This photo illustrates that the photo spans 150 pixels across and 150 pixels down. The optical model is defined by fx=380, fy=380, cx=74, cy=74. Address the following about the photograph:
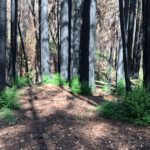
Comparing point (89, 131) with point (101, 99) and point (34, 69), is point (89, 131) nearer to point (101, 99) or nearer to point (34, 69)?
point (101, 99)

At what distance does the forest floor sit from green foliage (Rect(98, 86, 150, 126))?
0.20 m

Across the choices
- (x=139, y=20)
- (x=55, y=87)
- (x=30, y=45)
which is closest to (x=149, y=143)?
(x=55, y=87)

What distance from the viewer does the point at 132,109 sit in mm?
7902

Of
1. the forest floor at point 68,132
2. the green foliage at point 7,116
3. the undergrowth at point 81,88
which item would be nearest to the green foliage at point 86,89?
the undergrowth at point 81,88

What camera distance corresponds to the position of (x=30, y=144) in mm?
6836

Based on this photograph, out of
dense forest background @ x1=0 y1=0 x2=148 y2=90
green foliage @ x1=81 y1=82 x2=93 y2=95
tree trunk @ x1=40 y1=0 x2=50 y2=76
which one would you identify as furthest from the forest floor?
tree trunk @ x1=40 y1=0 x2=50 y2=76

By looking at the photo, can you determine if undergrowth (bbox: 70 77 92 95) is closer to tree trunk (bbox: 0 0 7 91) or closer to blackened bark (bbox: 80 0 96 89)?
blackened bark (bbox: 80 0 96 89)

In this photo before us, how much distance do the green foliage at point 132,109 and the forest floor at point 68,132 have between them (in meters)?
0.20

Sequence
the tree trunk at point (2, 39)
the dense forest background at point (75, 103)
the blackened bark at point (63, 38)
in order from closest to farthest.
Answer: the dense forest background at point (75, 103) → the tree trunk at point (2, 39) → the blackened bark at point (63, 38)

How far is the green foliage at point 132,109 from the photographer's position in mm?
7773

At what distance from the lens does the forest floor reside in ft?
22.0

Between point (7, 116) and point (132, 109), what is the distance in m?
3.11

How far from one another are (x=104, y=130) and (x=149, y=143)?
96cm

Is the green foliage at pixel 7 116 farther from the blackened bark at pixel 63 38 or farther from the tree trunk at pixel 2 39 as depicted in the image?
the blackened bark at pixel 63 38
